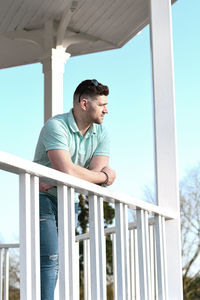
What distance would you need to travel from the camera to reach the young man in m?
3.45


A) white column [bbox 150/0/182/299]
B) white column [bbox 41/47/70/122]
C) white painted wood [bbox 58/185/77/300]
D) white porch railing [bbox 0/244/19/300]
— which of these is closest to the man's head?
white column [bbox 150/0/182/299]

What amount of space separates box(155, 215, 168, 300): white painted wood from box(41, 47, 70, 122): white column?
114 inches

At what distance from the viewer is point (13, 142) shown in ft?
81.5

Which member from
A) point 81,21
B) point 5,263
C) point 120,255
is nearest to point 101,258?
point 120,255

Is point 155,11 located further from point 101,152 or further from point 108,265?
point 108,265

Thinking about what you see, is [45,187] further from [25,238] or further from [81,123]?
[25,238]

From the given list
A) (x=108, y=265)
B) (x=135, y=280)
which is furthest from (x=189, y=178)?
(x=135, y=280)

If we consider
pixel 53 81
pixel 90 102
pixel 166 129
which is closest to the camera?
pixel 90 102

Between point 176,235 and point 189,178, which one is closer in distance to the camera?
point 176,235

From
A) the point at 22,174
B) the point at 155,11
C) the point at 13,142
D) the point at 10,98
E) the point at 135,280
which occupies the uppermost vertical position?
the point at 10,98

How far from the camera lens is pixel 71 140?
147 inches

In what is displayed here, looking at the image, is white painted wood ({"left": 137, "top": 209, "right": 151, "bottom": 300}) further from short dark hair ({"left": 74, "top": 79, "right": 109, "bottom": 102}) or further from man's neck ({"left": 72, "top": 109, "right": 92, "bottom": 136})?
short dark hair ({"left": 74, "top": 79, "right": 109, "bottom": 102})

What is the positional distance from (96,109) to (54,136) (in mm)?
387

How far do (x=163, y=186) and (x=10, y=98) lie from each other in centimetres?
2168
